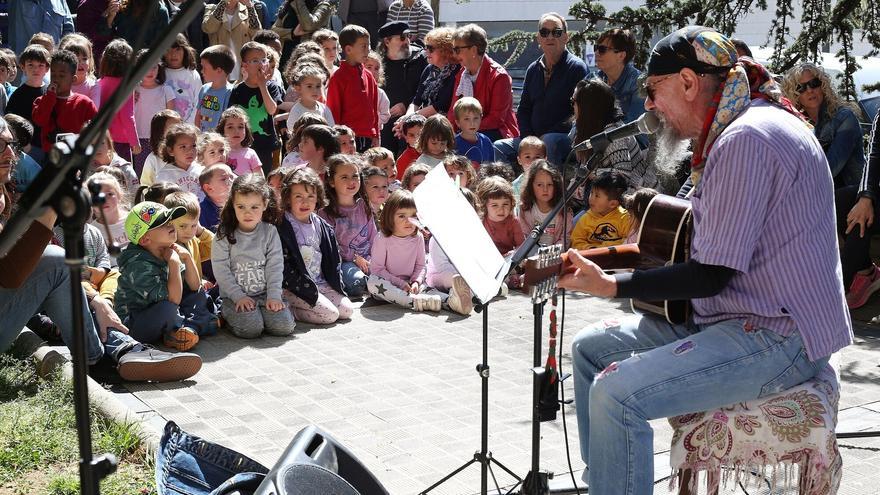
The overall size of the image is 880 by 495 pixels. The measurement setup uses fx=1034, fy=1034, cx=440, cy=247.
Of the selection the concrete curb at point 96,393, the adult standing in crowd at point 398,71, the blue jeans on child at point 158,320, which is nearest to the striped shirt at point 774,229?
the concrete curb at point 96,393

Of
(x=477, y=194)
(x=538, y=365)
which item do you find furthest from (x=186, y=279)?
(x=538, y=365)

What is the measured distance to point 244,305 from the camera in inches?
260

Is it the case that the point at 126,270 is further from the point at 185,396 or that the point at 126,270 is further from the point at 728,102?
the point at 728,102

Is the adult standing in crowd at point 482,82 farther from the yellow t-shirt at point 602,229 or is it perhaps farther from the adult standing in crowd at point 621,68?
the yellow t-shirt at point 602,229

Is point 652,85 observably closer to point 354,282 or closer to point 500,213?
point 354,282

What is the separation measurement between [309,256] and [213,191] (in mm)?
923

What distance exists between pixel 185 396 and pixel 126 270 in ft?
3.33

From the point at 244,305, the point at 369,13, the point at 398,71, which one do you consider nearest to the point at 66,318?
the point at 244,305

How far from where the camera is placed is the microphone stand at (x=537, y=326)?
3.50 metres

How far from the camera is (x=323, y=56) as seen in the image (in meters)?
10.5

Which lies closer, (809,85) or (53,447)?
(53,447)

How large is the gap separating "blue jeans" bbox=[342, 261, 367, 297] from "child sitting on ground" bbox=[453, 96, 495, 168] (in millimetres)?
2208

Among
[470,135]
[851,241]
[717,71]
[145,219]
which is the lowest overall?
[851,241]

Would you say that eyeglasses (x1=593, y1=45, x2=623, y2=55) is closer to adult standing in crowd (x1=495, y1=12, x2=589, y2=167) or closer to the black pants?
adult standing in crowd (x1=495, y1=12, x2=589, y2=167)
